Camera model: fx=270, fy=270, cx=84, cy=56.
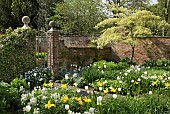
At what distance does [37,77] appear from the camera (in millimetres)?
7680

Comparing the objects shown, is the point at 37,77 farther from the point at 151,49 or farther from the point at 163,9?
the point at 163,9

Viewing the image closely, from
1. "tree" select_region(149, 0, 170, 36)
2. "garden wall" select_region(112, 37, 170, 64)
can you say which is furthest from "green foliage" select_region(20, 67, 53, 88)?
"tree" select_region(149, 0, 170, 36)

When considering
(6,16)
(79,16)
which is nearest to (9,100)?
(79,16)

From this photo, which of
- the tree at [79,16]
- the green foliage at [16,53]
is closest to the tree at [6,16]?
the tree at [79,16]

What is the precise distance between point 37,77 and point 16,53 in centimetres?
123

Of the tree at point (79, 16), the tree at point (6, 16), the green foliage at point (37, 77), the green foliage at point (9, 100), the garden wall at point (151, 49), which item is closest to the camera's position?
the green foliage at point (9, 100)

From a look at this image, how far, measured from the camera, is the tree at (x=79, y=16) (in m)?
17.0

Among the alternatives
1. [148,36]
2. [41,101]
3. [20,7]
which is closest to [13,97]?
[41,101]

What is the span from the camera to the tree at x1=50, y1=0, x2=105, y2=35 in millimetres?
17047

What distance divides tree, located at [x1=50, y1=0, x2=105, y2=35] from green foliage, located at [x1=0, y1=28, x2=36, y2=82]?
836 cm

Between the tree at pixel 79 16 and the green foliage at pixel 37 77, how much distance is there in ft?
30.0

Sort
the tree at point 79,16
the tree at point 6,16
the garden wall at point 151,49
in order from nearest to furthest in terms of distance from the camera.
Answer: the garden wall at point 151,49 < the tree at point 79,16 < the tree at point 6,16

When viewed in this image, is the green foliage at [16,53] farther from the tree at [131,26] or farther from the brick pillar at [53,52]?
the tree at [131,26]

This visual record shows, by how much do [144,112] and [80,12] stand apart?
1386 cm
